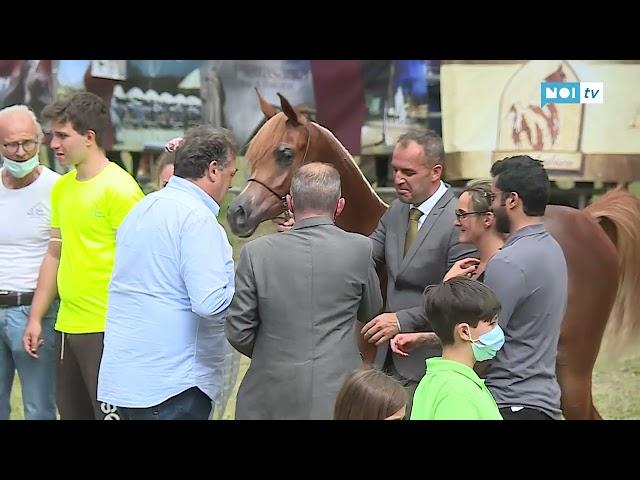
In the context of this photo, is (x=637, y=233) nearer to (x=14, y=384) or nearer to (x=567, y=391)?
(x=567, y=391)

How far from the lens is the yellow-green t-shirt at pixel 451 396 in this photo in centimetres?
222

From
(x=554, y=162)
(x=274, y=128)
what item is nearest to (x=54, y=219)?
(x=274, y=128)

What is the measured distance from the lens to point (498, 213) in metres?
3.01

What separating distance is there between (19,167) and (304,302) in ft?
5.34

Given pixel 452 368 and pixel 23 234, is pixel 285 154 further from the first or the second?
pixel 452 368

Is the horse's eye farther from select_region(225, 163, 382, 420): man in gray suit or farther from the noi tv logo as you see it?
the noi tv logo

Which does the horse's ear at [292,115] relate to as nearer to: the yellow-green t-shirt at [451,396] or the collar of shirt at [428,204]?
A: the collar of shirt at [428,204]

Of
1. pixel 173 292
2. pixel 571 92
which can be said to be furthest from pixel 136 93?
pixel 571 92

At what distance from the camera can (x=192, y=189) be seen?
2910 mm

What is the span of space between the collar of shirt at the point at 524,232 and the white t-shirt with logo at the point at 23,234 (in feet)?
6.46

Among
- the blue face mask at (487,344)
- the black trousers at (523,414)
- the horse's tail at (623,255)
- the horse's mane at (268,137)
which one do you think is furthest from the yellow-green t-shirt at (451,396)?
the horse's tail at (623,255)

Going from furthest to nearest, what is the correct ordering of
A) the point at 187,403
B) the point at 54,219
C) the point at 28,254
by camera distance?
1. the point at 28,254
2. the point at 54,219
3. the point at 187,403
